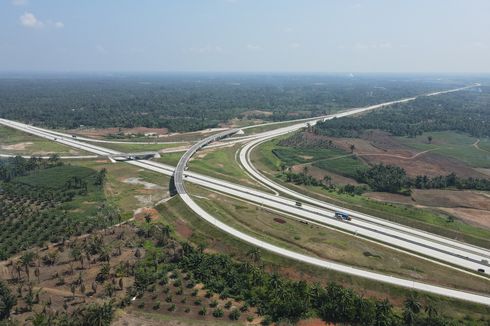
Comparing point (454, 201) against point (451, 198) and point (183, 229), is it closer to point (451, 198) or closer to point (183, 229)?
point (451, 198)

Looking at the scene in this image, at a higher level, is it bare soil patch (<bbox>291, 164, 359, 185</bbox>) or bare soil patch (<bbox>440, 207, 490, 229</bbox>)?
bare soil patch (<bbox>291, 164, 359, 185</bbox>)

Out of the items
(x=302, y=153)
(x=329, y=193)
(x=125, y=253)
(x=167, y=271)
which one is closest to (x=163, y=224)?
(x=125, y=253)

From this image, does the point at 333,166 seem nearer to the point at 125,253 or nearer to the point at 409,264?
the point at 409,264

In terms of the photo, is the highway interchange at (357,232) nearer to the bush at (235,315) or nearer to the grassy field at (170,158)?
the grassy field at (170,158)

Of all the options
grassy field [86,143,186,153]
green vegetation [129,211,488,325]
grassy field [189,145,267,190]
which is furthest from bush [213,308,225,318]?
grassy field [86,143,186,153]

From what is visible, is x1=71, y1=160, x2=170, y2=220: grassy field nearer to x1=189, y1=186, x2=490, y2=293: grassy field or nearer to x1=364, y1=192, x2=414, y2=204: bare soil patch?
x1=189, y1=186, x2=490, y2=293: grassy field

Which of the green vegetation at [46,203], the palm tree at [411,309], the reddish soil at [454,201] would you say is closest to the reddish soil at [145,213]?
the green vegetation at [46,203]

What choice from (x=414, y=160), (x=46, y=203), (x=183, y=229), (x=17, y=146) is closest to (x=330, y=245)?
(x=183, y=229)
